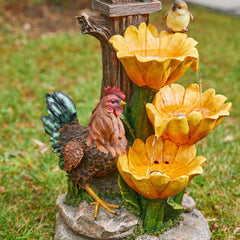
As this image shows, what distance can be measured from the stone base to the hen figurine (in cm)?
7

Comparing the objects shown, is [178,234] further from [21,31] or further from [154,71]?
[21,31]

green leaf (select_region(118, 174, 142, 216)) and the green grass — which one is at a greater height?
green leaf (select_region(118, 174, 142, 216))

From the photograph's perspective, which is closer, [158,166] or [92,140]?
[92,140]

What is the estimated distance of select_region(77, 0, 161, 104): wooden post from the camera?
2205 mm

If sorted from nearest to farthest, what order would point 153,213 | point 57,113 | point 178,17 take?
point 178,17 < point 153,213 < point 57,113

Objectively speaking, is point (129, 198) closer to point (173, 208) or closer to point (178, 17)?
point (173, 208)

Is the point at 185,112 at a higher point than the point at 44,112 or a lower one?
higher

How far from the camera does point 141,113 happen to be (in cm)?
240

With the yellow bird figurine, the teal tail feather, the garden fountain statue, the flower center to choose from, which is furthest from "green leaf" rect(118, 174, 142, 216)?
the yellow bird figurine

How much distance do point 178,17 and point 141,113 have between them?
2.16 feet

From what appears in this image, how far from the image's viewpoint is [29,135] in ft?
13.9

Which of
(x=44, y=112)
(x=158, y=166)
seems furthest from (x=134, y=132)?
(x=44, y=112)

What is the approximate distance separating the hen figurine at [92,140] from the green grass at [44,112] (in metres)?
0.69

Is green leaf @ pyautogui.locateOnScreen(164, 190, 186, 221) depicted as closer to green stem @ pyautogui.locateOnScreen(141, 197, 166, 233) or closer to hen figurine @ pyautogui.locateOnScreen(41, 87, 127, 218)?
green stem @ pyautogui.locateOnScreen(141, 197, 166, 233)
